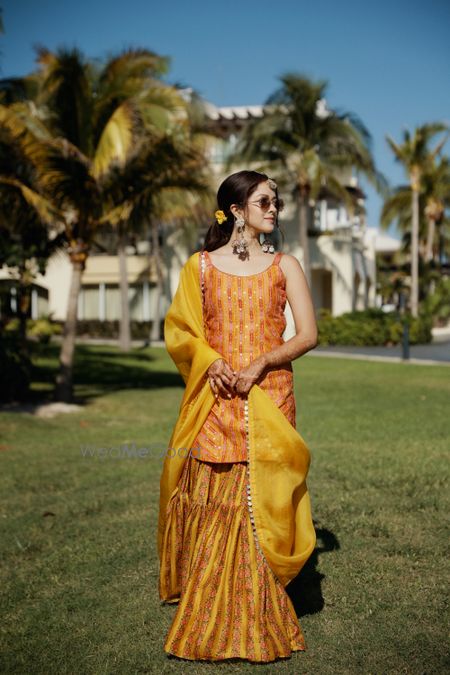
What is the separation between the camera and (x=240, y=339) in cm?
359

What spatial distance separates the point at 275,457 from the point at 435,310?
132ft

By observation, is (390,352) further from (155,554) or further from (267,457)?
(267,457)

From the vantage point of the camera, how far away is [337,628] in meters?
3.77

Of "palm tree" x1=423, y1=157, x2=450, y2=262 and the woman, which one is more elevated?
"palm tree" x1=423, y1=157, x2=450, y2=262

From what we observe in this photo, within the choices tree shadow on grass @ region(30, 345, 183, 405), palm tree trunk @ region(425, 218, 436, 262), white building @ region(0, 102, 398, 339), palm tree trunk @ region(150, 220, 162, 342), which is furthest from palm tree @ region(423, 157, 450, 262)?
tree shadow on grass @ region(30, 345, 183, 405)

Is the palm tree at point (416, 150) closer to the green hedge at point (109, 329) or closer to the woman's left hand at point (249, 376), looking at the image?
the green hedge at point (109, 329)

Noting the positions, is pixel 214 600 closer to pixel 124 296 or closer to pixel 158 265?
pixel 124 296

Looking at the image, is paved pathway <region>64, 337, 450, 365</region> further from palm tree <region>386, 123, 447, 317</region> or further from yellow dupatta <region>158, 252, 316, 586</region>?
yellow dupatta <region>158, 252, 316, 586</region>

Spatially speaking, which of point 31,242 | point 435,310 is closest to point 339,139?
point 435,310

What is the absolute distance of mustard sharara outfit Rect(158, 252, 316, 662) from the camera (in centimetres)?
343

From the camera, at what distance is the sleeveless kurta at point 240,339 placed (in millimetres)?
3559

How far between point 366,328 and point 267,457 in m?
27.7

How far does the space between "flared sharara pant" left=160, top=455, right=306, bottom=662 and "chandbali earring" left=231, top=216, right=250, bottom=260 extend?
97cm

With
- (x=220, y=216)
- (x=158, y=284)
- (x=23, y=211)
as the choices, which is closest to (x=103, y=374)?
(x=23, y=211)
